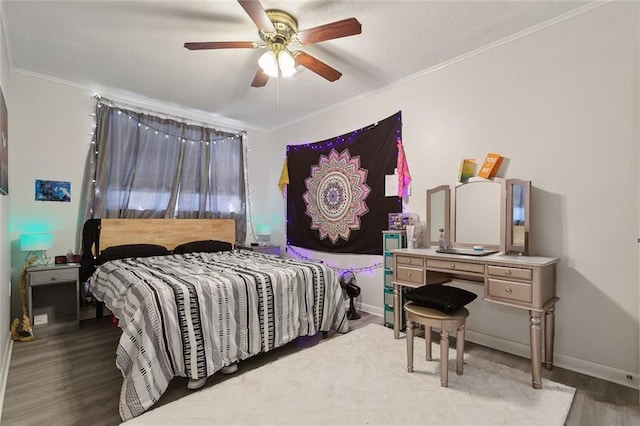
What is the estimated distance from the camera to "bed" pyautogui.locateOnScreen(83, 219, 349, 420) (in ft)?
6.41

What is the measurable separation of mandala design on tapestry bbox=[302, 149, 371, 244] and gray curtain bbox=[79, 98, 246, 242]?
1279mm

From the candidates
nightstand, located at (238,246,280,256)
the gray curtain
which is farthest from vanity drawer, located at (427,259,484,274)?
the gray curtain

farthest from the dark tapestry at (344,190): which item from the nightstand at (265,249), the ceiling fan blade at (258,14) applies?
the ceiling fan blade at (258,14)

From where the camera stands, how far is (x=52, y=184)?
11.7ft

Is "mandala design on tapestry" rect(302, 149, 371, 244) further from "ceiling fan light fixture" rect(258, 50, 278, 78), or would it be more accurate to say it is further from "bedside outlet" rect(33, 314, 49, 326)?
"bedside outlet" rect(33, 314, 49, 326)

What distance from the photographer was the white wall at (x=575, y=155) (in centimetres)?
221

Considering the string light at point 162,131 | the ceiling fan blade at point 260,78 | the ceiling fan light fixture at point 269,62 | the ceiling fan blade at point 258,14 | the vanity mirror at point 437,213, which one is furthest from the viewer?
the string light at point 162,131

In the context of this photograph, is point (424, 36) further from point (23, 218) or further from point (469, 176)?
point (23, 218)

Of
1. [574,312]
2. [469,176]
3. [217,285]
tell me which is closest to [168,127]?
[217,285]

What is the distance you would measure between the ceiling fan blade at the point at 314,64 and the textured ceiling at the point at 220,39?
246mm

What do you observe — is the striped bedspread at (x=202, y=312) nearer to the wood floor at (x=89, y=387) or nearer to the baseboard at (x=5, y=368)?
the wood floor at (x=89, y=387)

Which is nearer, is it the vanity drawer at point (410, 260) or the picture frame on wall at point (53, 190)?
the vanity drawer at point (410, 260)

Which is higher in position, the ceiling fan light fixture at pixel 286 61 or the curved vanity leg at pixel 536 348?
the ceiling fan light fixture at pixel 286 61

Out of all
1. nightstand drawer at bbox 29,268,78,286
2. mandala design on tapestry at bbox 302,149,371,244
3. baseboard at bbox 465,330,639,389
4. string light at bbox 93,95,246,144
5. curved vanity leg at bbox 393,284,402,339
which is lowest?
baseboard at bbox 465,330,639,389
